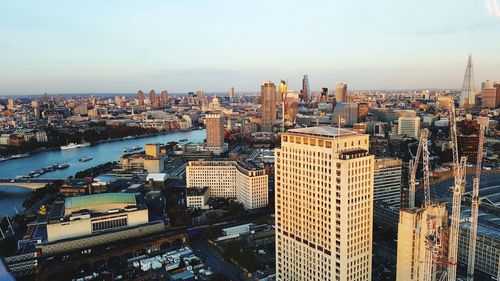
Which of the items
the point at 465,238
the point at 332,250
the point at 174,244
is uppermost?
the point at 332,250

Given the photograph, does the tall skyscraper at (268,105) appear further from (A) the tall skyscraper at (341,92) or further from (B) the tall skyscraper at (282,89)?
(A) the tall skyscraper at (341,92)

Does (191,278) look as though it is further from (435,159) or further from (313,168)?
(435,159)

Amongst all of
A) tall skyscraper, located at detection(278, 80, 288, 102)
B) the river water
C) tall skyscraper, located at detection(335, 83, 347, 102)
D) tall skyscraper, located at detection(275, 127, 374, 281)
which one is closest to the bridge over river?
the river water

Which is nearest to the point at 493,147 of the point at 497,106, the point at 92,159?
the point at 497,106

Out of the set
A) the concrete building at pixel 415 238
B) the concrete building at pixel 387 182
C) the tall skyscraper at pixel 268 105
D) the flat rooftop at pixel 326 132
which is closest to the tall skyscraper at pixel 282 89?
the tall skyscraper at pixel 268 105

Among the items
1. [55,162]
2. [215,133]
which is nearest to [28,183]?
[55,162]

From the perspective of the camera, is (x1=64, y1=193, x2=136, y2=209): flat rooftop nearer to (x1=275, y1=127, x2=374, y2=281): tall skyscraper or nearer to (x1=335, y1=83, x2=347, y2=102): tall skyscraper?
(x1=275, y1=127, x2=374, y2=281): tall skyscraper
